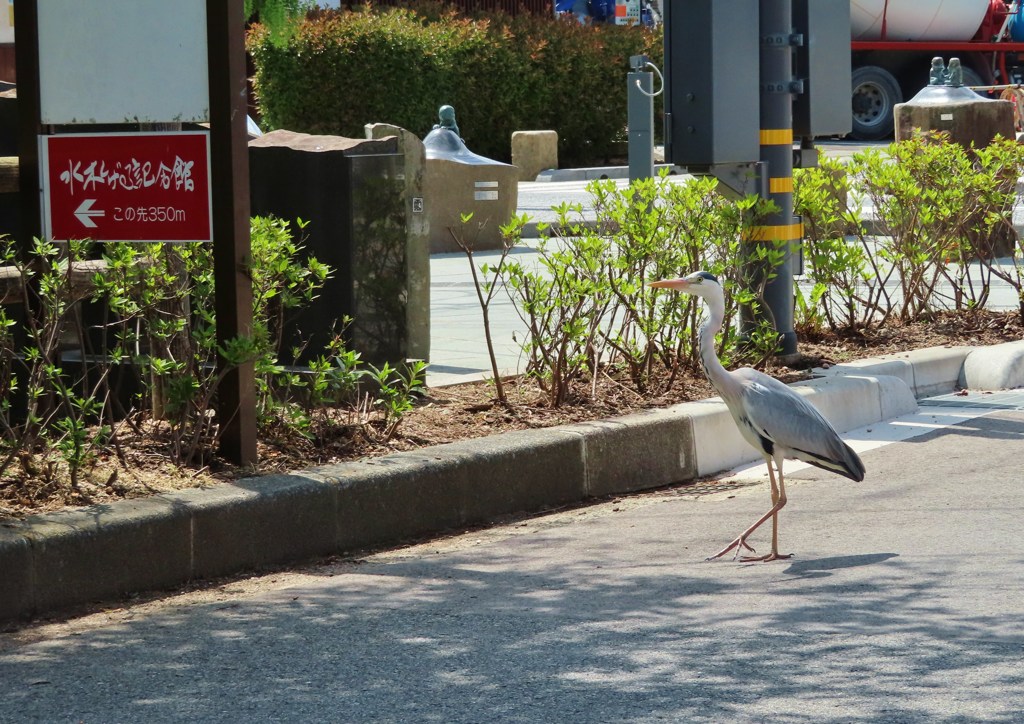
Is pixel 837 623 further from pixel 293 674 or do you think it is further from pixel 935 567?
pixel 293 674

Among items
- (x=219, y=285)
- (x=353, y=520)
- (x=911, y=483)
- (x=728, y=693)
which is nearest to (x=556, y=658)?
(x=728, y=693)

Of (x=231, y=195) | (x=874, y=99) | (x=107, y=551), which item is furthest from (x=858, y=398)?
(x=874, y=99)

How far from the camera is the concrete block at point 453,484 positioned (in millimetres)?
6188

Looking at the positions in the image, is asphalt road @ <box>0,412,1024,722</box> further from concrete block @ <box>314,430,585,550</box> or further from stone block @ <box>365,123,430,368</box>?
stone block @ <box>365,123,430,368</box>

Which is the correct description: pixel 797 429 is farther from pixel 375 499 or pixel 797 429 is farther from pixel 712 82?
pixel 712 82

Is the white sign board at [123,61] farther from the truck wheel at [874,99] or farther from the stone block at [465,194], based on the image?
the truck wheel at [874,99]

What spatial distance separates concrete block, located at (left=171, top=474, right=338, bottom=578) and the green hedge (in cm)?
1891

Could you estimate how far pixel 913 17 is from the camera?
29.5 meters

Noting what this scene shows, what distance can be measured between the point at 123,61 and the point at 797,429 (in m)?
3.14

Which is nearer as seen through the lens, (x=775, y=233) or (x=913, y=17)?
(x=775, y=233)

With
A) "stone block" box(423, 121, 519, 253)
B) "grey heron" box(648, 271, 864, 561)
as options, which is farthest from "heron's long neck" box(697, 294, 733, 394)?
"stone block" box(423, 121, 519, 253)

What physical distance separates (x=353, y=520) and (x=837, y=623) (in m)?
2.05

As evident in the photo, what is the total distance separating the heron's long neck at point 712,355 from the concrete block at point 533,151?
66.8 feet

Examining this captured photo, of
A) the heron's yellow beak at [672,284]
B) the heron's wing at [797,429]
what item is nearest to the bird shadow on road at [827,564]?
the heron's wing at [797,429]
